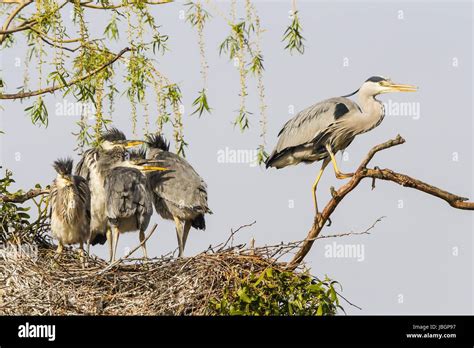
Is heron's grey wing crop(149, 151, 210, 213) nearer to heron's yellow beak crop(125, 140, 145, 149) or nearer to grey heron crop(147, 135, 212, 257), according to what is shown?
grey heron crop(147, 135, 212, 257)

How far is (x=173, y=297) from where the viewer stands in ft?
27.4

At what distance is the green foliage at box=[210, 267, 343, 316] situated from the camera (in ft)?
26.3

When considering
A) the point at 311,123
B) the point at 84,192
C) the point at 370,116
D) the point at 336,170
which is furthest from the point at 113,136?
the point at 370,116

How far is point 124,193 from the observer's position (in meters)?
9.70

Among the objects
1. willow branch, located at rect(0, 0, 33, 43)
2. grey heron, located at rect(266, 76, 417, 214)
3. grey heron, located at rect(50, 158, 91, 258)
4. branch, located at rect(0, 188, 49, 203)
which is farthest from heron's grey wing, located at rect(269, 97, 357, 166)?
willow branch, located at rect(0, 0, 33, 43)

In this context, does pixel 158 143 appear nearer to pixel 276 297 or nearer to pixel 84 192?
pixel 84 192

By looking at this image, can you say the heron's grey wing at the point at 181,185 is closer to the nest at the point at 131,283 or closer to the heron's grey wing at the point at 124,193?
the heron's grey wing at the point at 124,193

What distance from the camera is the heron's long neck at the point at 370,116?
10.3 metres

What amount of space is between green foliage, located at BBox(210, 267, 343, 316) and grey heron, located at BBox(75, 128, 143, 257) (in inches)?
87.1

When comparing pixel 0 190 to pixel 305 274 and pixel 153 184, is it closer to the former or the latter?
pixel 153 184

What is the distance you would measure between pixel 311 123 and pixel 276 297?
2694 mm
